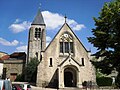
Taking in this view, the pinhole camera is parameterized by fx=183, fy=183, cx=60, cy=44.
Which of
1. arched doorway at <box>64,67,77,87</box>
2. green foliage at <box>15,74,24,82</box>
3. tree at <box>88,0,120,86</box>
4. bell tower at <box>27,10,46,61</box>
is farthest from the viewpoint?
bell tower at <box>27,10,46,61</box>

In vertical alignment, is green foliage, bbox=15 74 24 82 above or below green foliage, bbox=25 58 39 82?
below

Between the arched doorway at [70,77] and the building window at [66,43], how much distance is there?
162 inches

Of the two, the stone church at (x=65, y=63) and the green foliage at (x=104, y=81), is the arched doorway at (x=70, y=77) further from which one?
the green foliage at (x=104, y=81)

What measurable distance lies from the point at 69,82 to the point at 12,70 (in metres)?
17.7

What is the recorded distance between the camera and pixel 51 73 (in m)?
36.1

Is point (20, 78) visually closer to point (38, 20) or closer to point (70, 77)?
point (70, 77)

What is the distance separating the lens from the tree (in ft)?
52.1

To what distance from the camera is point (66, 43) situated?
127ft

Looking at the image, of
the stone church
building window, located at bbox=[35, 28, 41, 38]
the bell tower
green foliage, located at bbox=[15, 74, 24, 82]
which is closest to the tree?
the stone church

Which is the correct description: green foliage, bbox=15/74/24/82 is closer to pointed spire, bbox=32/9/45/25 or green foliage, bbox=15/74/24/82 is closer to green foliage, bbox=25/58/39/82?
green foliage, bbox=25/58/39/82

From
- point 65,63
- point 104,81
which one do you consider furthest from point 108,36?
point 104,81

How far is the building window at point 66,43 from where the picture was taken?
38.2 meters

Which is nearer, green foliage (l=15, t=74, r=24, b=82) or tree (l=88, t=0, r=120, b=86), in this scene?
tree (l=88, t=0, r=120, b=86)

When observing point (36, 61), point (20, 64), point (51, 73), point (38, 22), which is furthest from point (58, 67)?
point (38, 22)
